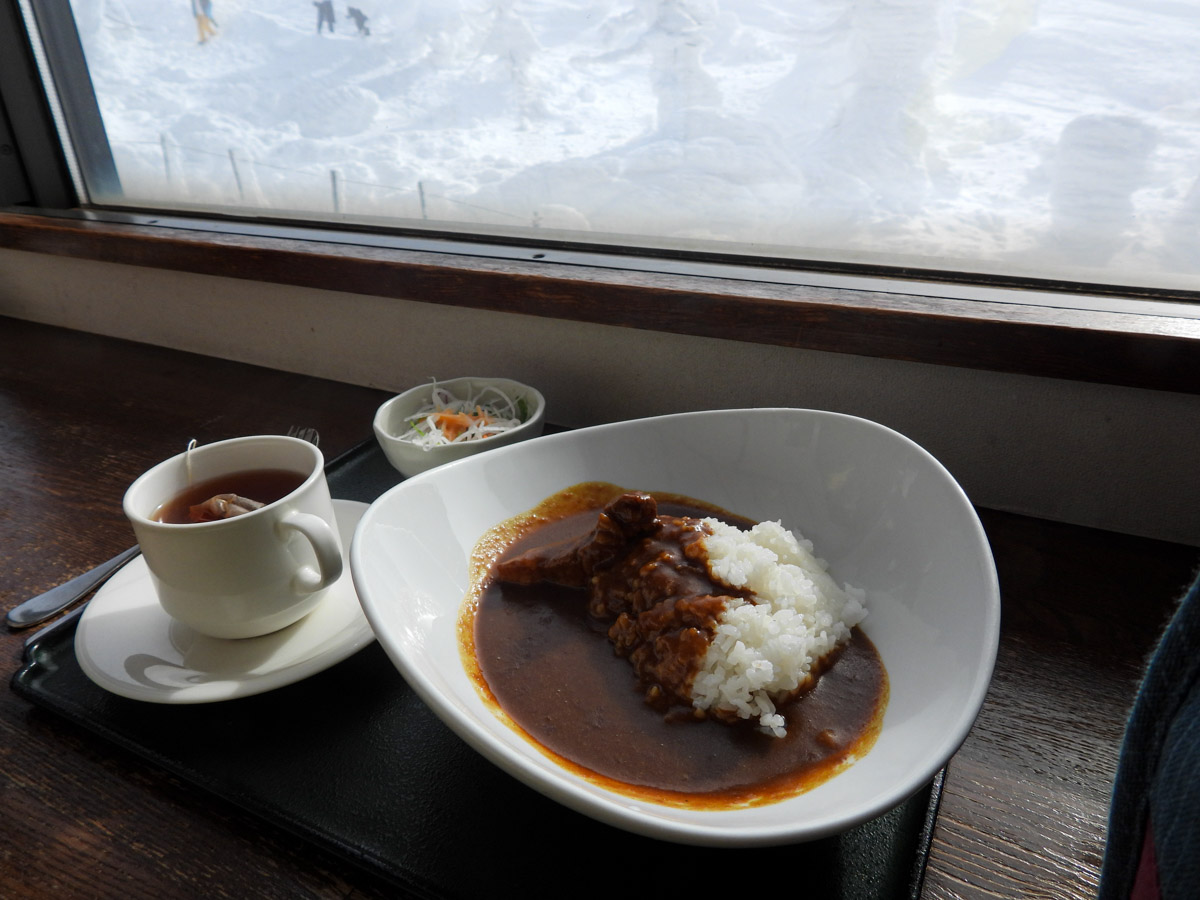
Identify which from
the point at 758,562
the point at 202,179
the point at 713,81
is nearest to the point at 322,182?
the point at 202,179

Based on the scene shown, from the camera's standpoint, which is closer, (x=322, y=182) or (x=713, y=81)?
(x=713, y=81)

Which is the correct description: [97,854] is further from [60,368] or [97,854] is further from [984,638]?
[60,368]

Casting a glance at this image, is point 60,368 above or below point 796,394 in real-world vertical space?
below

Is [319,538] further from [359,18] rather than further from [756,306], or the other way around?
[359,18]

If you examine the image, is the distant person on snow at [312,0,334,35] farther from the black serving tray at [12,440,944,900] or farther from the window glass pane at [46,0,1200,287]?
the black serving tray at [12,440,944,900]

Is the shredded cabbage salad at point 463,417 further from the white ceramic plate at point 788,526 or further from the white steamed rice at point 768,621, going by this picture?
the white steamed rice at point 768,621

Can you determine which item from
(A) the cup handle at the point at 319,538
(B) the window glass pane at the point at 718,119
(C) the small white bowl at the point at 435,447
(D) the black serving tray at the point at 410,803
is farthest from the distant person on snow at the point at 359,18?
(D) the black serving tray at the point at 410,803

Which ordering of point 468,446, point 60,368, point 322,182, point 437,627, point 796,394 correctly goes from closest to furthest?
point 437,627 → point 468,446 → point 796,394 → point 322,182 → point 60,368
